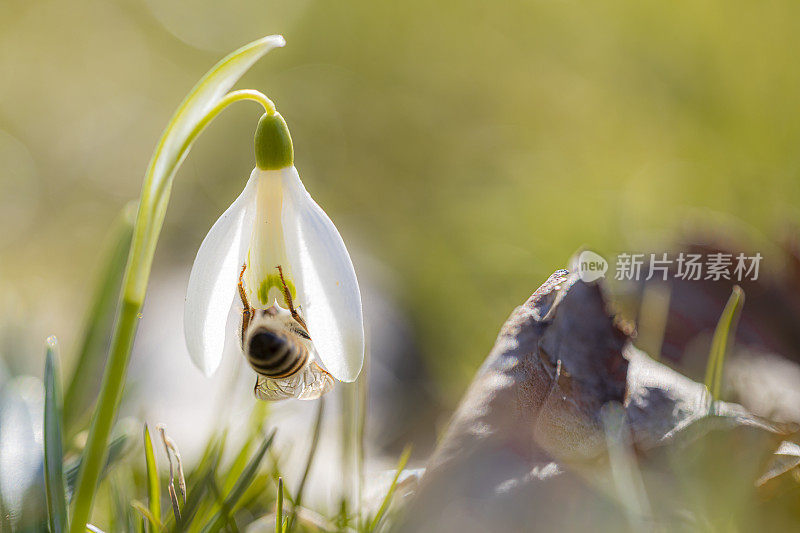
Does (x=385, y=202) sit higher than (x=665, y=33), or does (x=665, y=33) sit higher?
(x=665, y=33)

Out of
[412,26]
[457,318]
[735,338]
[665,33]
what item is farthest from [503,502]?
[412,26]

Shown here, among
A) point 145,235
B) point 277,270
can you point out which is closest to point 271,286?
point 277,270

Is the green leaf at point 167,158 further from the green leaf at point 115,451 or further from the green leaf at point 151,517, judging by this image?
the green leaf at point 115,451

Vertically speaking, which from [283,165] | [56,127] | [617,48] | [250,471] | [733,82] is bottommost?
[250,471]

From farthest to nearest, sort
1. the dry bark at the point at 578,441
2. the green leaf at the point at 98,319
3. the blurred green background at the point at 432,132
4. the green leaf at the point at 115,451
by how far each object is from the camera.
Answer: the blurred green background at the point at 432,132 → the green leaf at the point at 98,319 → the green leaf at the point at 115,451 → the dry bark at the point at 578,441

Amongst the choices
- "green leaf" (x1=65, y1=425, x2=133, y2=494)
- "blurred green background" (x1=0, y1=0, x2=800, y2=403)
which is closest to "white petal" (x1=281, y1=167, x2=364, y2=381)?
"green leaf" (x1=65, y1=425, x2=133, y2=494)

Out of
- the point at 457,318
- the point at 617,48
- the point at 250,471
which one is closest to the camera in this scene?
the point at 250,471

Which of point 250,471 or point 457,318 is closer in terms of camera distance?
point 250,471

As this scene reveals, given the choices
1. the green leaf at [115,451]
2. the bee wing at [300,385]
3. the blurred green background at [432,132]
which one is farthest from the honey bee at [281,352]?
the blurred green background at [432,132]

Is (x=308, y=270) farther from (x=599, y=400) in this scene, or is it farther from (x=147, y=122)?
(x=147, y=122)
